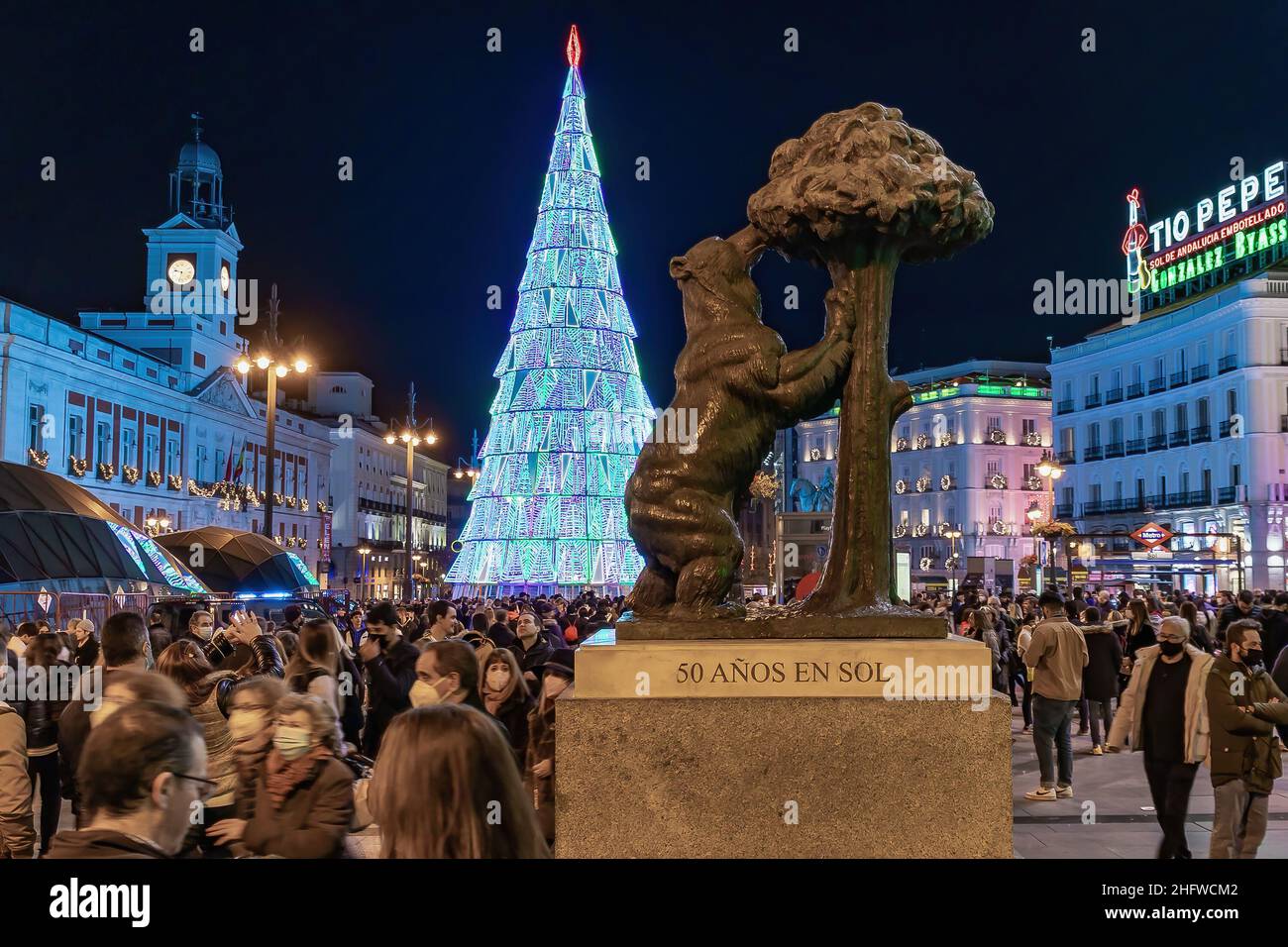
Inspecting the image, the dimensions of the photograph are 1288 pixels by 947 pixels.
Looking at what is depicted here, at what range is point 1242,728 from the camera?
658 cm

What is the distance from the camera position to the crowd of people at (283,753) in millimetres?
2629

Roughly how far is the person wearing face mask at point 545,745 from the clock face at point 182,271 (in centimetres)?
6374

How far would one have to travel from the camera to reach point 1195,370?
5038 centimetres

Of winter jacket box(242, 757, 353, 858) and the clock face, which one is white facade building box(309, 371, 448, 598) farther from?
winter jacket box(242, 757, 353, 858)

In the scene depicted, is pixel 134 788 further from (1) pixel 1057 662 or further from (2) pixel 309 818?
(1) pixel 1057 662

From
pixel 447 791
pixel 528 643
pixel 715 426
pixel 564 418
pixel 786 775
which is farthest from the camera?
pixel 564 418

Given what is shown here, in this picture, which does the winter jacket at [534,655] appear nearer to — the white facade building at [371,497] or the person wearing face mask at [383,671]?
the person wearing face mask at [383,671]

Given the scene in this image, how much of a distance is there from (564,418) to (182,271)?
36.9m

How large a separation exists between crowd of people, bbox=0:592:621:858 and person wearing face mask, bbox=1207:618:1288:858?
3.91 meters

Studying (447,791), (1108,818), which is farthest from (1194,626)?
(447,791)

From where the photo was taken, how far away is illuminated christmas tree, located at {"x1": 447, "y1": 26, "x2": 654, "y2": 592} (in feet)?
120

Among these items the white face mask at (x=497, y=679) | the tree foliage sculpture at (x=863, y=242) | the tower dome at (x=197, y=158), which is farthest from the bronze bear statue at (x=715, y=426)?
the tower dome at (x=197, y=158)
